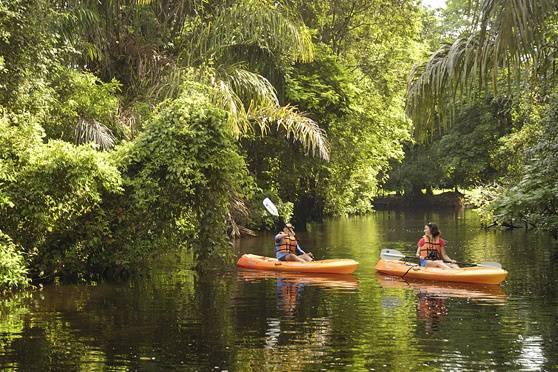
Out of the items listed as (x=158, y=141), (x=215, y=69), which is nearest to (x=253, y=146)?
(x=215, y=69)

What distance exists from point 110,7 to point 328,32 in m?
16.6

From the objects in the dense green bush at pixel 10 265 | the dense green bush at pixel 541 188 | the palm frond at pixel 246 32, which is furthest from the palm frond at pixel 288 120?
the dense green bush at pixel 10 265

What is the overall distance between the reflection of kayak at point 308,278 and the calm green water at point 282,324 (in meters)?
0.05

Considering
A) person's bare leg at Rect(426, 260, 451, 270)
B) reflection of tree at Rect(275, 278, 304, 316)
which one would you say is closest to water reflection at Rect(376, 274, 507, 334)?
person's bare leg at Rect(426, 260, 451, 270)

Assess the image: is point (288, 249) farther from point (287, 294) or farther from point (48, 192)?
point (48, 192)

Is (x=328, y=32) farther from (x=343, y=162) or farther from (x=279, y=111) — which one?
(x=279, y=111)

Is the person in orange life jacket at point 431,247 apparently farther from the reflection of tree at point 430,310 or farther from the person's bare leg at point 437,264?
the reflection of tree at point 430,310

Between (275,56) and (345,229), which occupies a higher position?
(275,56)

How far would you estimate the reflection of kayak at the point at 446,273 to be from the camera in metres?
15.9

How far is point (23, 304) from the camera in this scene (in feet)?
42.9

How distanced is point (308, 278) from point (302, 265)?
0.66m

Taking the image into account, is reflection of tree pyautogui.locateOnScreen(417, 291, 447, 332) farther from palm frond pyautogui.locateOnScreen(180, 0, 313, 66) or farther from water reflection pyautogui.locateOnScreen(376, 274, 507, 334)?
palm frond pyautogui.locateOnScreen(180, 0, 313, 66)

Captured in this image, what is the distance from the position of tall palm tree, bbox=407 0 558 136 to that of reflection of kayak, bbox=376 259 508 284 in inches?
271

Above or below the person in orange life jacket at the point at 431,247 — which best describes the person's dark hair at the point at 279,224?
above
